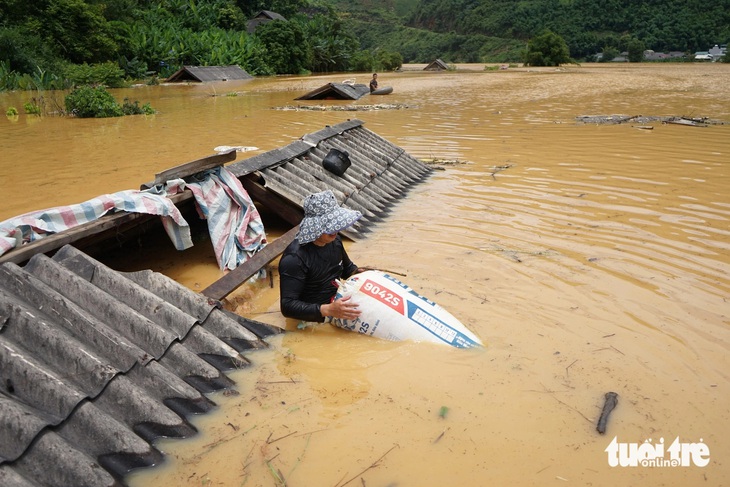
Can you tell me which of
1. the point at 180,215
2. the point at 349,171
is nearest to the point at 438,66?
the point at 349,171

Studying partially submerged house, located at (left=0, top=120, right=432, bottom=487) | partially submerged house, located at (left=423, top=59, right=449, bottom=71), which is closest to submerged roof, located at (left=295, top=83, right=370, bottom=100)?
partially submerged house, located at (left=0, top=120, right=432, bottom=487)

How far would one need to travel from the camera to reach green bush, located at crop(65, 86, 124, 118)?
15.4 metres

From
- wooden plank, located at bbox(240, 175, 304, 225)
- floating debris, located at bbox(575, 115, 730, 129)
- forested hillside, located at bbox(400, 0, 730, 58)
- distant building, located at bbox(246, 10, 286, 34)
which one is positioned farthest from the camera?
forested hillside, located at bbox(400, 0, 730, 58)

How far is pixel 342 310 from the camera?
12.4 feet

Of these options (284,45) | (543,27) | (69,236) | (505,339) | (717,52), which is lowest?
(505,339)

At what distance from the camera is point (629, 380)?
3.59m

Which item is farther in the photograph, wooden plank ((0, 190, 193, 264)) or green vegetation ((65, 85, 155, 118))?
green vegetation ((65, 85, 155, 118))

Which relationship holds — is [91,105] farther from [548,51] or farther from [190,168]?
[548,51]

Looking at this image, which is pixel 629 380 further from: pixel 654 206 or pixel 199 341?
pixel 654 206

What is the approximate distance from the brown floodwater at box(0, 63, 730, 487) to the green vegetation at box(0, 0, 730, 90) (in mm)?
20696

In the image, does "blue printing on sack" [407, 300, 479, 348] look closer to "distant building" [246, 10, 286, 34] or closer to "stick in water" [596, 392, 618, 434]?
"stick in water" [596, 392, 618, 434]

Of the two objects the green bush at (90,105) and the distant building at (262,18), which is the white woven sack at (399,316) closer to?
the green bush at (90,105)

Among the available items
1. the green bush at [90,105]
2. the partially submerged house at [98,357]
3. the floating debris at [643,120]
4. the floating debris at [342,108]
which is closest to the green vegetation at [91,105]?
the green bush at [90,105]

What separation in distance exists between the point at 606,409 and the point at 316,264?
2.15 metres
